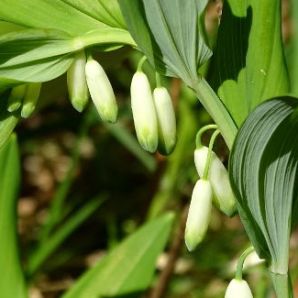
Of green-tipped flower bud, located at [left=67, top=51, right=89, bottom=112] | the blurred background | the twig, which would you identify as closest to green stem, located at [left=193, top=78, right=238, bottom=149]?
green-tipped flower bud, located at [left=67, top=51, right=89, bottom=112]

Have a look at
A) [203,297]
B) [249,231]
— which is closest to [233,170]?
[249,231]

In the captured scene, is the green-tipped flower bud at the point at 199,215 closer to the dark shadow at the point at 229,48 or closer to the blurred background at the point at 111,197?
the dark shadow at the point at 229,48

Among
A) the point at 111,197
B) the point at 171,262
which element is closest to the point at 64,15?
the point at 171,262

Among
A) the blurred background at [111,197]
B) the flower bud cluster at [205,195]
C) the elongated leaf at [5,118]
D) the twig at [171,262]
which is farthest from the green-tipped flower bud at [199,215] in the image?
the twig at [171,262]

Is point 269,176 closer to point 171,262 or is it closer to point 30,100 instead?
point 30,100

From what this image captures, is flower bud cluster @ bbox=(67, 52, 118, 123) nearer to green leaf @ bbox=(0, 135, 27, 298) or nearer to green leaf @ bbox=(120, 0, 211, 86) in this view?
green leaf @ bbox=(120, 0, 211, 86)

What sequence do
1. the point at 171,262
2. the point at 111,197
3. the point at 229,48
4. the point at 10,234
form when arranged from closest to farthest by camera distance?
the point at 229,48
the point at 10,234
the point at 171,262
the point at 111,197

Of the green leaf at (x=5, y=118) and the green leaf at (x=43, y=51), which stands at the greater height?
the green leaf at (x=43, y=51)
